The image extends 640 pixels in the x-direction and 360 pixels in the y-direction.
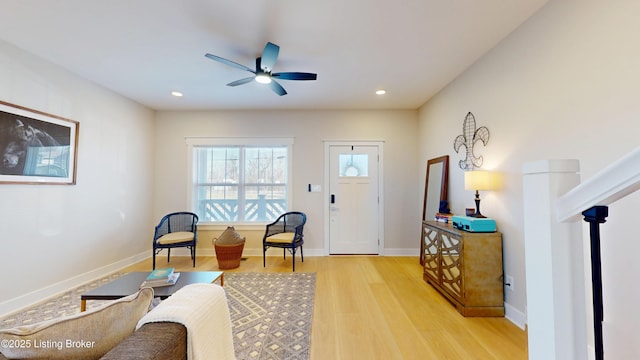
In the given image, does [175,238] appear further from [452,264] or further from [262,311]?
[452,264]

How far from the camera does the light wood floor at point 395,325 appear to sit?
193 centimetres

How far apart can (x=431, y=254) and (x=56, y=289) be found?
4427mm

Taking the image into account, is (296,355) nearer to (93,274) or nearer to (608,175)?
(608,175)

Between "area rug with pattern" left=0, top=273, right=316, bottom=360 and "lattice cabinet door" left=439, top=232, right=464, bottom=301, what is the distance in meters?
1.47

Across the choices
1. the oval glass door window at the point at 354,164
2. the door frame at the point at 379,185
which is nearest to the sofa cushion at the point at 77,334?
the door frame at the point at 379,185

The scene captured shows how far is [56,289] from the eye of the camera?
9.59 feet

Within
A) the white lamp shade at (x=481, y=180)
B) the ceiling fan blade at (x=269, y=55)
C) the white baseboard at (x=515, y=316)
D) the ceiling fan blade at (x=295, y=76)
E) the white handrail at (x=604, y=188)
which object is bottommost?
the white baseboard at (x=515, y=316)

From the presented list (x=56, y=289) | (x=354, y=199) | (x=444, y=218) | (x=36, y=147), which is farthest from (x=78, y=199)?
(x=444, y=218)

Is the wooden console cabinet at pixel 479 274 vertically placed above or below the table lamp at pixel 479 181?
below

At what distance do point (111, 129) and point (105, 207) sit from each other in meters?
1.13

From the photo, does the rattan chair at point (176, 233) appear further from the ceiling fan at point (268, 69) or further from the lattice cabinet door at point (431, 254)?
the lattice cabinet door at point (431, 254)

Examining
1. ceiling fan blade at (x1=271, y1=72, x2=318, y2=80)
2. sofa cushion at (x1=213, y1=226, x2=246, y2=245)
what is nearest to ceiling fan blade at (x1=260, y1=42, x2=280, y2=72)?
ceiling fan blade at (x1=271, y1=72, x2=318, y2=80)

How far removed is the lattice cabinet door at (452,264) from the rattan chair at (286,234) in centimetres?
198

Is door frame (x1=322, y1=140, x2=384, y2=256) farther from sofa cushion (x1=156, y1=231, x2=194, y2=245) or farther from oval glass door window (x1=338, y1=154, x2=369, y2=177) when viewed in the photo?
sofa cushion (x1=156, y1=231, x2=194, y2=245)
